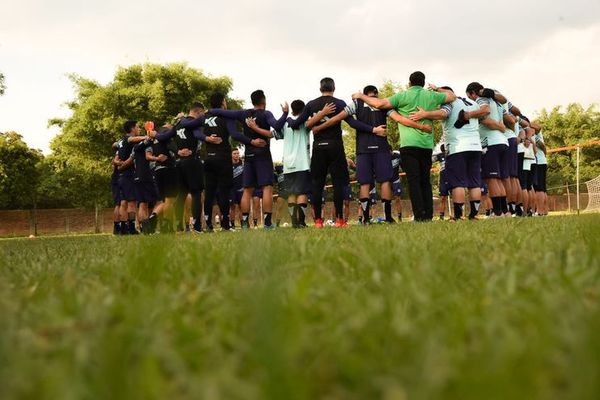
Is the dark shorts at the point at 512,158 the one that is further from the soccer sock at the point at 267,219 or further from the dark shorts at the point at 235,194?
the dark shorts at the point at 235,194

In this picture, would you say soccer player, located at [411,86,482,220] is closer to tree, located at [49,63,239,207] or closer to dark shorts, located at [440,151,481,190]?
dark shorts, located at [440,151,481,190]

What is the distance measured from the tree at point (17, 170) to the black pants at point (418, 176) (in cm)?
3357

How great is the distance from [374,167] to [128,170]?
21.7ft

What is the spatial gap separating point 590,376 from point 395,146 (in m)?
43.2

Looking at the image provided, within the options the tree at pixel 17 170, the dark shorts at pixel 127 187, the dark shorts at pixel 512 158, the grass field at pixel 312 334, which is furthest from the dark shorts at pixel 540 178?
the tree at pixel 17 170

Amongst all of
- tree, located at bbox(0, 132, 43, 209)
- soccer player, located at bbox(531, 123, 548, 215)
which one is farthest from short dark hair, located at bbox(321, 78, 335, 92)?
tree, located at bbox(0, 132, 43, 209)

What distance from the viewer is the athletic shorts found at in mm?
10289

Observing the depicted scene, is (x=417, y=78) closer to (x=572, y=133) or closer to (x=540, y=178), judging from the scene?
(x=540, y=178)

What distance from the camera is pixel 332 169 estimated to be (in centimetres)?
980

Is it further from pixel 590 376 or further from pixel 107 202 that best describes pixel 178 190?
pixel 107 202

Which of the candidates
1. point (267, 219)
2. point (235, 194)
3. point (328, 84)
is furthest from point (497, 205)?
point (235, 194)

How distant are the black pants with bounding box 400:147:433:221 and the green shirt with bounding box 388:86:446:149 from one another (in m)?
0.12

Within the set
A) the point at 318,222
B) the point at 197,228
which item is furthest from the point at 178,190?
the point at 318,222

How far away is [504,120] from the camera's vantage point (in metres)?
11.2
